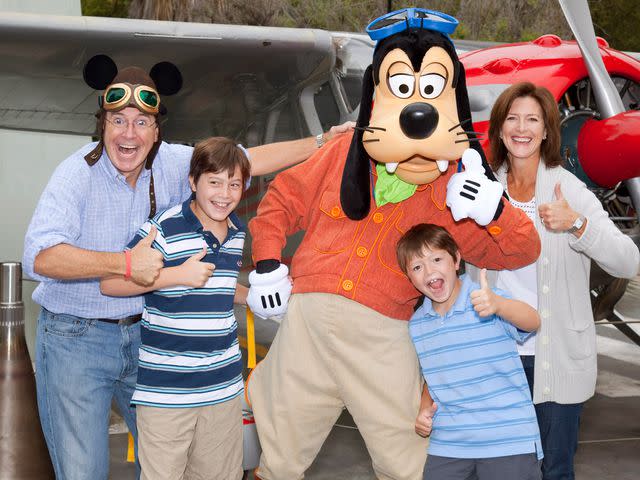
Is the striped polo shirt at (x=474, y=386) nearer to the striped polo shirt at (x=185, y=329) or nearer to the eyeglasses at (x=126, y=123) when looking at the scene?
the striped polo shirt at (x=185, y=329)

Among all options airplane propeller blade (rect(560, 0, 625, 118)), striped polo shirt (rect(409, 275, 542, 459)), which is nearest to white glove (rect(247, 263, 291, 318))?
striped polo shirt (rect(409, 275, 542, 459))

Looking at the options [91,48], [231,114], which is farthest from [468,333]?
[231,114]

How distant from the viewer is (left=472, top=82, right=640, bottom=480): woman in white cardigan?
278 centimetres

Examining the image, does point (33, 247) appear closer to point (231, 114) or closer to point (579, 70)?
point (579, 70)

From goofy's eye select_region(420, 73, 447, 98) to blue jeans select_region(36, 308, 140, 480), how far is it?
1215 mm

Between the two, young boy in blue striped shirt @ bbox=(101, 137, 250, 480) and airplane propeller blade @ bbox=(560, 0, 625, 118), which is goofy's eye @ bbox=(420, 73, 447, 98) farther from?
airplane propeller blade @ bbox=(560, 0, 625, 118)

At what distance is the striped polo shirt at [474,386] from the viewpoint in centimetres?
245

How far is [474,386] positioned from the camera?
97.3 inches

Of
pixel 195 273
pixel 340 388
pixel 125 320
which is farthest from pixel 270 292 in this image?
pixel 125 320

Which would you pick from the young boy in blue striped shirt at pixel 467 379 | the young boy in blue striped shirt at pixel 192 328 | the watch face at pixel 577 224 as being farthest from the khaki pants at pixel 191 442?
the watch face at pixel 577 224

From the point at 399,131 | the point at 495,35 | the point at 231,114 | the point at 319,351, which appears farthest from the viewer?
the point at 495,35

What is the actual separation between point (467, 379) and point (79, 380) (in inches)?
47.6

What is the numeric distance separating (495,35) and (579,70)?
26.7 meters

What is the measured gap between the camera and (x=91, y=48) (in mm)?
5973
